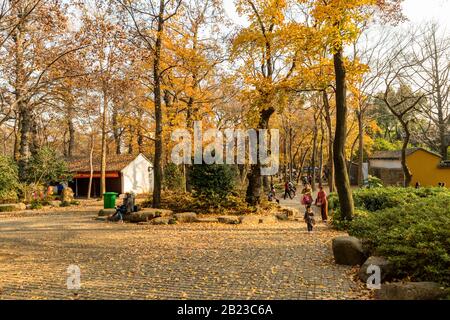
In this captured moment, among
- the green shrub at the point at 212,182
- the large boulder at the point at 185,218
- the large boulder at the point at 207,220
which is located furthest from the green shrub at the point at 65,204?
the large boulder at the point at 207,220

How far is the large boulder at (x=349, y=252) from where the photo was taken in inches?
313

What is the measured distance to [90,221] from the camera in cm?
1612

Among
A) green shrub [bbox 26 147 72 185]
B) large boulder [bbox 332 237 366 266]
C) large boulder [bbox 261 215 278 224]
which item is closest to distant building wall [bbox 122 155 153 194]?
green shrub [bbox 26 147 72 185]

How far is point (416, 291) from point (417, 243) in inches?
59.9

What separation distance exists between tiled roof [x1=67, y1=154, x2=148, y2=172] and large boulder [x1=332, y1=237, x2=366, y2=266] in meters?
29.0

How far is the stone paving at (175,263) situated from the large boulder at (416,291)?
1.94 feet

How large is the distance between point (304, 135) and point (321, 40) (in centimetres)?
3342

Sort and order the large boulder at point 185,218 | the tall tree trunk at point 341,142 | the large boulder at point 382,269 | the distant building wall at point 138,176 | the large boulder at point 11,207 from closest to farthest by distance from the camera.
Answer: the large boulder at point 382,269, the tall tree trunk at point 341,142, the large boulder at point 185,218, the large boulder at point 11,207, the distant building wall at point 138,176

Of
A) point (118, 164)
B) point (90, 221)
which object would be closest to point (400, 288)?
point (90, 221)

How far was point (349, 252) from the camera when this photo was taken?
26.2 feet

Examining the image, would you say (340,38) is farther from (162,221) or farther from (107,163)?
(107,163)

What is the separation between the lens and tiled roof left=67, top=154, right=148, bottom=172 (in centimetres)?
3519

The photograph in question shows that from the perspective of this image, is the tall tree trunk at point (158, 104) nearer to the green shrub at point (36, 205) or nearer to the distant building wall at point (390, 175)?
the green shrub at point (36, 205)
